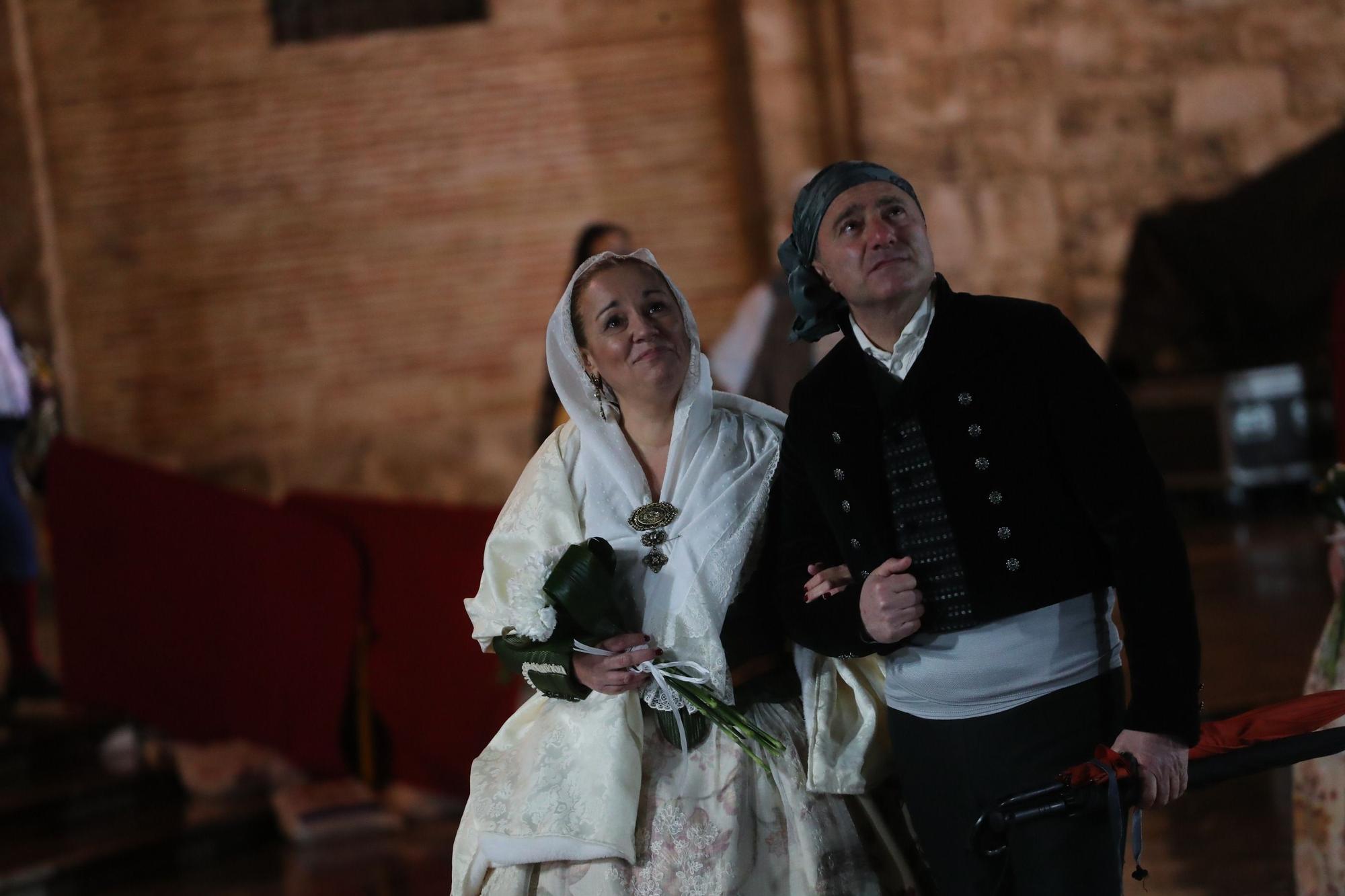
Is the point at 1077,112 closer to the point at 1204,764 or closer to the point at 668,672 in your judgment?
the point at 668,672

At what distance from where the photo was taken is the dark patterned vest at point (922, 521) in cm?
Answer: 192

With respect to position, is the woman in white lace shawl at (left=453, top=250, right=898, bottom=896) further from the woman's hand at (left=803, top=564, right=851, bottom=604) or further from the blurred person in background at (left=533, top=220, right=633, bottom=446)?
the blurred person in background at (left=533, top=220, right=633, bottom=446)

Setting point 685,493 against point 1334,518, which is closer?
point 685,493

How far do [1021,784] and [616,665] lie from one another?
653 millimetres

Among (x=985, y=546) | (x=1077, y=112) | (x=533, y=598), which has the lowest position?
(x=533, y=598)

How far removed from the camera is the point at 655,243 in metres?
8.66

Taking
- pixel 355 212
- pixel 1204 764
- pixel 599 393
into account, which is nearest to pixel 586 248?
pixel 599 393

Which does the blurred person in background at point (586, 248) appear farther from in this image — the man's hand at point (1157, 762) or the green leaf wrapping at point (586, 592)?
the man's hand at point (1157, 762)

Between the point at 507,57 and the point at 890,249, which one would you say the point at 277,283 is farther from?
the point at 890,249

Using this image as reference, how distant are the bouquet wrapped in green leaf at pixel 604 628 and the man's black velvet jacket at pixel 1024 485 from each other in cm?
21

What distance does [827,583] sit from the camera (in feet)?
6.79

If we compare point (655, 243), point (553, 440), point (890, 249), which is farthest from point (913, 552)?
point (655, 243)

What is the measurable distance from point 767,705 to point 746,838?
0.23 m

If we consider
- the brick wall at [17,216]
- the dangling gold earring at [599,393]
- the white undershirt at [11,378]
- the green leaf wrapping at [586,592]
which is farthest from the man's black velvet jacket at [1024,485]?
the brick wall at [17,216]
